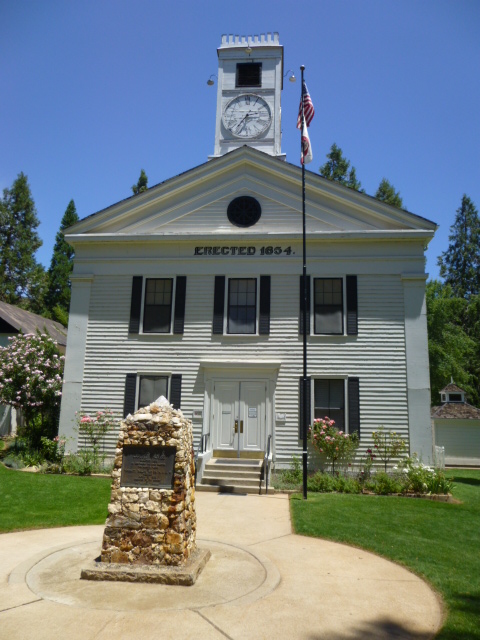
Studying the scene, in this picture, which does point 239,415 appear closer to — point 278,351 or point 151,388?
point 278,351

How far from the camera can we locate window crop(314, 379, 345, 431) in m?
15.2

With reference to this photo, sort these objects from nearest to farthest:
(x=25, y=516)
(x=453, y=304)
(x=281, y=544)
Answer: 1. (x=281, y=544)
2. (x=25, y=516)
3. (x=453, y=304)

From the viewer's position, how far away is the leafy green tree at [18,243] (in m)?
42.2

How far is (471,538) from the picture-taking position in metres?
8.77

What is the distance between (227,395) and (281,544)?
7808 millimetres

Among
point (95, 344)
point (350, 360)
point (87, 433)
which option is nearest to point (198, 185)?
point (95, 344)

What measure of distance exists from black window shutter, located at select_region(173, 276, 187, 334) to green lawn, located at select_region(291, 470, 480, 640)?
650 centimetres

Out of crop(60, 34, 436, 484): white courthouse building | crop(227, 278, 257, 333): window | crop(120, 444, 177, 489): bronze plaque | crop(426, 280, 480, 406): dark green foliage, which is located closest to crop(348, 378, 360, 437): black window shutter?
crop(60, 34, 436, 484): white courthouse building

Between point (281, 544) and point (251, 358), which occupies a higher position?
point (251, 358)

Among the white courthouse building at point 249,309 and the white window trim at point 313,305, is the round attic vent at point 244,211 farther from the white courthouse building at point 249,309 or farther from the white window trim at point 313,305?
the white window trim at point 313,305

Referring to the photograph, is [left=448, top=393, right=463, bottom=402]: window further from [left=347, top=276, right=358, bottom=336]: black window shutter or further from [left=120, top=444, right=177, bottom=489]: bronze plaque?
[left=120, top=444, right=177, bottom=489]: bronze plaque

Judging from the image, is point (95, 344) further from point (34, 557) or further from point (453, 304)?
point (453, 304)

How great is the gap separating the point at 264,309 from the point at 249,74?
11923 mm

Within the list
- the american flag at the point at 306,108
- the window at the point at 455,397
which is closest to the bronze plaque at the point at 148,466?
the american flag at the point at 306,108
